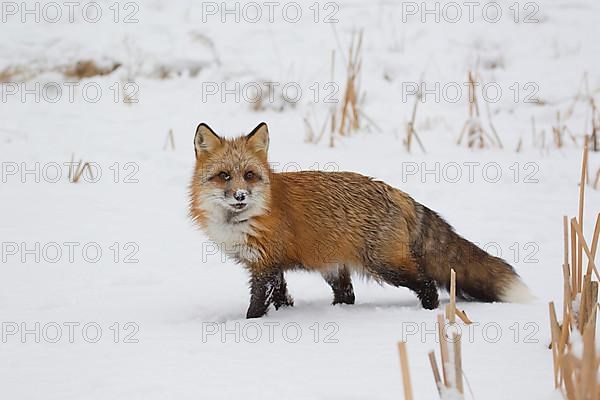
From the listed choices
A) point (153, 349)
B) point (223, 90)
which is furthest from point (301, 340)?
point (223, 90)

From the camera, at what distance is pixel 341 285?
5531 mm

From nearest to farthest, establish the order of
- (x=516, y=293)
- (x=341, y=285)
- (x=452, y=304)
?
(x=452, y=304), (x=516, y=293), (x=341, y=285)

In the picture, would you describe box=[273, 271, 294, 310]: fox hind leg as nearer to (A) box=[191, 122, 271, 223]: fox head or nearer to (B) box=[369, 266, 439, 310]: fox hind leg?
(A) box=[191, 122, 271, 223]: fox head

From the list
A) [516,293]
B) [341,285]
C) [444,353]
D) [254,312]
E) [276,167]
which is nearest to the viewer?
[444,353]

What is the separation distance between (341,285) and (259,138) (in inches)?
51.9

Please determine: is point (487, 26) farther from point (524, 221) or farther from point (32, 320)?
point (32, 320)

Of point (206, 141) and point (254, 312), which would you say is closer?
point (254, 312)

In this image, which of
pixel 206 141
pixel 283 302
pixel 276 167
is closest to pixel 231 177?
pixel 206 141

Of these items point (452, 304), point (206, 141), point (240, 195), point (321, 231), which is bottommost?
point (321, 231)

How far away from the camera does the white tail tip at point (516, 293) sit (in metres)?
5.14

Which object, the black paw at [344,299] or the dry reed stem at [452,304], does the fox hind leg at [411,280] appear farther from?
the dry reed stem at [452,304]

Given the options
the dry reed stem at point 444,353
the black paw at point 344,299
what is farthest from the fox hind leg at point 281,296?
the dry reed stem at point 444,353

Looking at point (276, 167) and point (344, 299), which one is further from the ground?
point (276, 167)

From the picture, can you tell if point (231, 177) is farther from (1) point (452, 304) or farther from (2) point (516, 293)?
(2) point (516, 293)
